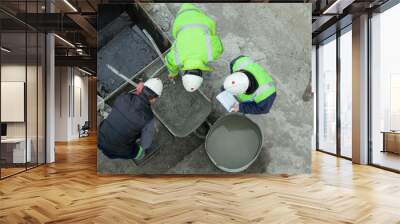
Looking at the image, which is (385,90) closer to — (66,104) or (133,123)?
(133,123)

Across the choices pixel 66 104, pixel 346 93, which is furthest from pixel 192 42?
pixel 66 104

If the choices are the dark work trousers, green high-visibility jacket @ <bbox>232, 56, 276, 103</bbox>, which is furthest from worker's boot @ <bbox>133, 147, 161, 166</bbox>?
green high-visibility jacket @ <bbox>232, 56, 276, 103</bbox>

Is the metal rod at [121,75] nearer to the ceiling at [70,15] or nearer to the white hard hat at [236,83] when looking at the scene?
the ceiling at [70,15]

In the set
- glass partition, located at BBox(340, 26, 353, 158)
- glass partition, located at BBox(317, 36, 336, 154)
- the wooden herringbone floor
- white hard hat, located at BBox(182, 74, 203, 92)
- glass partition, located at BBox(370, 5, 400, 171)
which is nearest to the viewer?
the wooden herringbone floor

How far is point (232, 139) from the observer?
587 centimetres

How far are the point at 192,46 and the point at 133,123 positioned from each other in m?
1.59

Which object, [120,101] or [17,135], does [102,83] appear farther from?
[17,135]

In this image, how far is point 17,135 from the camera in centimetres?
657

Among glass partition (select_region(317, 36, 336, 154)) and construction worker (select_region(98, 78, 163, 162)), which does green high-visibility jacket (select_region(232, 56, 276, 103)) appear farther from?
glass partition (select_region(317, 36, 336, 154))

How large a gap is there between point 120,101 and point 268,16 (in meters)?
2.85

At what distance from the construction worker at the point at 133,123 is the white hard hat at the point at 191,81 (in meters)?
0.42

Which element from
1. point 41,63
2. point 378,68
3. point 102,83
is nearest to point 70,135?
point 41,63

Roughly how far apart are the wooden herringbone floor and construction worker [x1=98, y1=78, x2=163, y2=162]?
1.69ft

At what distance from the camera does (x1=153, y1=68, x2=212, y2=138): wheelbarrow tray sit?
5922 mm
